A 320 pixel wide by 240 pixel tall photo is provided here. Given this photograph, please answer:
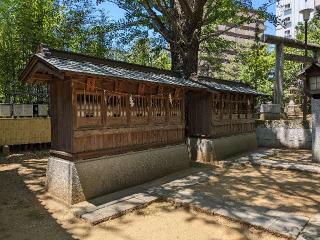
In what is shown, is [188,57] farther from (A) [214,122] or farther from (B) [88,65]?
(B) [88,65]

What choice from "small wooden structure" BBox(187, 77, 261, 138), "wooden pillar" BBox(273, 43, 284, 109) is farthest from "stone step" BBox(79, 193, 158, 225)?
"wooden pillar" BBox(273, 43, 284, 109)

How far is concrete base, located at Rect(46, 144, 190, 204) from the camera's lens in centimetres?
864

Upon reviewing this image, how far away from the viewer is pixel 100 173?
30.6 ft

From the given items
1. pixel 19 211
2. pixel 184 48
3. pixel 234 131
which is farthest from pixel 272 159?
pixel 19 211

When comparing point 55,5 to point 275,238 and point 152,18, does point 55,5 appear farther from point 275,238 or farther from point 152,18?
point 275,238

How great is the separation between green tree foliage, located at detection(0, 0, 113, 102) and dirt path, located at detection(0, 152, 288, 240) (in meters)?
11.7

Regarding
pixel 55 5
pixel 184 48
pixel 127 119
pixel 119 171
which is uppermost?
pixel 55 5

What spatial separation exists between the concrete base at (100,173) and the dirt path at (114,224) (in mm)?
484

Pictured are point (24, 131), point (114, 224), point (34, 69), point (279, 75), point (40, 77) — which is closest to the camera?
point (114, 224)

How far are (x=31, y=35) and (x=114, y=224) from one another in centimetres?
1548

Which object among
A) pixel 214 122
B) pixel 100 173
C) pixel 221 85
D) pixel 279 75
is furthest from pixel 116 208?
pixel 279 75

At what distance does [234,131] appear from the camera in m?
17.4

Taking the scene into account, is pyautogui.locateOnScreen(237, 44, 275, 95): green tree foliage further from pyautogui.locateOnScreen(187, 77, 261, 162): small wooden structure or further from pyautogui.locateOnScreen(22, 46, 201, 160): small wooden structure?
pyautogui.locateOnScreen(22, 46, 201, 160): small wooden structure

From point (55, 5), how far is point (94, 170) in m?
17.3
